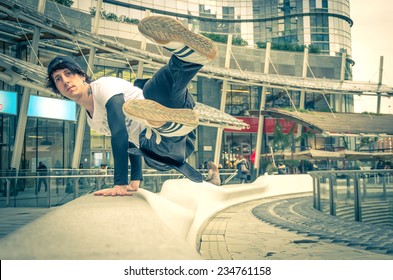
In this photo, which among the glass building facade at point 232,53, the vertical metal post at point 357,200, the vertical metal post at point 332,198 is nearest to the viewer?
the vertical metal post at point 357,200

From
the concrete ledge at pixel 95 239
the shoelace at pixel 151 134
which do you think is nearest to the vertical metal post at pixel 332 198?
the shoelace at pixel 151 134

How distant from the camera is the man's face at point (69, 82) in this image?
3.11 meters

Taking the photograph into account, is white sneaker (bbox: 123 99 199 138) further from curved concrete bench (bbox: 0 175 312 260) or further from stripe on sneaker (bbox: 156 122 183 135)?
curved concrete bench (bbox: 0 175 312 260)

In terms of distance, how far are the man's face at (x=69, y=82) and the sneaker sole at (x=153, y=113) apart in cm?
75

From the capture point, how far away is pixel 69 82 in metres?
3.14

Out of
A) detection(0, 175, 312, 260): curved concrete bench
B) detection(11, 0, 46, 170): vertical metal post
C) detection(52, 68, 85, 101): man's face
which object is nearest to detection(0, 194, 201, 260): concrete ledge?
detection(0, 175, 312, 260): curved concrete bench

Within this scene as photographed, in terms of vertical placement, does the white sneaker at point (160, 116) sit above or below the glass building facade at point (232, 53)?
below

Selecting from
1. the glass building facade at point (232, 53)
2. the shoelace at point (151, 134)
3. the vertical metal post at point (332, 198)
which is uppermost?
the glass building facade at point (232, 53)

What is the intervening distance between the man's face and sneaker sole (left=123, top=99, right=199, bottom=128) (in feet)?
2.47

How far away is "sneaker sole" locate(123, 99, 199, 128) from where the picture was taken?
2.56m

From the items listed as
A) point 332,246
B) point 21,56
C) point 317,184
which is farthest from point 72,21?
point 332,246

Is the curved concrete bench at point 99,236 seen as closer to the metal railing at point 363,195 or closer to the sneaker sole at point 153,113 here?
the sneaker sole at point 153,113

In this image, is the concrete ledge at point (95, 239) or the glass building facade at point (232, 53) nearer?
the concrete ledge at point (95, 239)

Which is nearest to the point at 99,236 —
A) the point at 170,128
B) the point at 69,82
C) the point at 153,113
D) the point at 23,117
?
the point at 153,113
